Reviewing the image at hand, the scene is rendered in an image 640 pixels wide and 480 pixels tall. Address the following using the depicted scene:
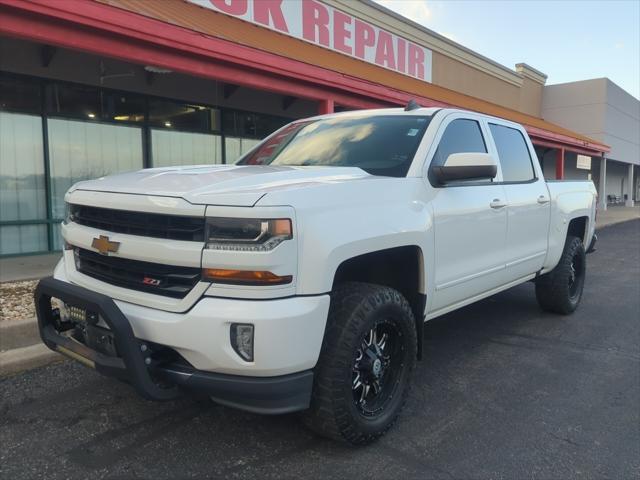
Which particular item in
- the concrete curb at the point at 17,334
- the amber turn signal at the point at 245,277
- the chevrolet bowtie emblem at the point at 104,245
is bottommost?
the concrete curb at the point at 17,334

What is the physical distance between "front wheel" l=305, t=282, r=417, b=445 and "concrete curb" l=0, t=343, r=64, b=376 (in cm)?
251

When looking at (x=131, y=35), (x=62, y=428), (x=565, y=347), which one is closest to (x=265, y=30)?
(x=131, y=35)

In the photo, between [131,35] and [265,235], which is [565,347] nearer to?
[265,235]

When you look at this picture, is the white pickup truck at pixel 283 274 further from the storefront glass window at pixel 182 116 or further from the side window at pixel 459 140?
the storefront glass window at pixel 182 116

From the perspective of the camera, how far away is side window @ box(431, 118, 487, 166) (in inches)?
150

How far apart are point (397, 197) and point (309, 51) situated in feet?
32.0

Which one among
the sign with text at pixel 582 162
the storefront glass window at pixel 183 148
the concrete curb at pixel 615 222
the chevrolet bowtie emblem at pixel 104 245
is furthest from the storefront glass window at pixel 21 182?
the sign with text at pixel 582 162

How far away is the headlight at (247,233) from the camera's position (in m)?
2.46

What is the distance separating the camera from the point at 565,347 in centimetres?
488

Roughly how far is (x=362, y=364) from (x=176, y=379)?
1.01 m

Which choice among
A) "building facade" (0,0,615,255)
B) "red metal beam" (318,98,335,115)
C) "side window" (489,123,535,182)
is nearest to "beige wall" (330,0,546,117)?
"building facade" (0,0,615,255)

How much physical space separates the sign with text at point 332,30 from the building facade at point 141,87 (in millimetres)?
47

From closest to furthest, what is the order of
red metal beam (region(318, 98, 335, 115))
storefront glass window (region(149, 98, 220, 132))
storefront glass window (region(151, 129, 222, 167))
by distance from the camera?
1. red metal beam (region(318, 98, 335, 115))
2. storefront glass window (region(149, 98, 220, 132))
3. storefront glass window (region(151, 129, 222, 167))

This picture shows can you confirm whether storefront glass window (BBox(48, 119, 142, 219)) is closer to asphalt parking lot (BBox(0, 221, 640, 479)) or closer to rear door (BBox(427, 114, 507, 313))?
asphalt parking lot (BBox(0, 221, 640, 479))
